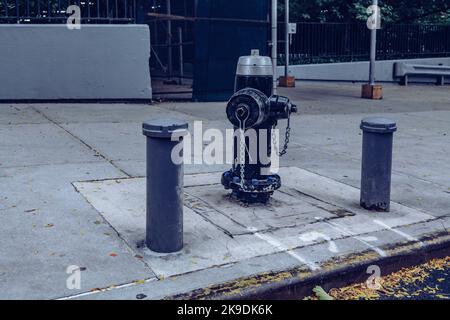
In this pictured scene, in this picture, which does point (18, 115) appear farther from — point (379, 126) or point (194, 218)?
point (379, 126)

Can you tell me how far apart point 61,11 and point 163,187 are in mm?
8771

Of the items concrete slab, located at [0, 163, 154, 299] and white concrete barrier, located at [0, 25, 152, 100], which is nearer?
concrete slab, located at [0, 163, 154, 299]

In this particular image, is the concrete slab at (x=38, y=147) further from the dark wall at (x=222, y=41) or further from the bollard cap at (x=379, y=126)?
the dark wall at (x=222, y=41)

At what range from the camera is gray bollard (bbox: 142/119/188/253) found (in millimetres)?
4266

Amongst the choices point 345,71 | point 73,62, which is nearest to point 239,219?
point 73,62

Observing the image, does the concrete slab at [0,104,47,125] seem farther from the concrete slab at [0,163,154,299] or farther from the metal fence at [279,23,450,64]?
the metal fence at [279,23,450,64]

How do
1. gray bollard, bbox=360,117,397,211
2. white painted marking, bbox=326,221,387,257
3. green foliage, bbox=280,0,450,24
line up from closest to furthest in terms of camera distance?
white painted marking, bbox=326,221,387,257 < gray bollard, bbox=360,117,397,211 < green foliage, bbox=280,0,450,24

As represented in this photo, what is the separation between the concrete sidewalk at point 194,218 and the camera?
159 inches

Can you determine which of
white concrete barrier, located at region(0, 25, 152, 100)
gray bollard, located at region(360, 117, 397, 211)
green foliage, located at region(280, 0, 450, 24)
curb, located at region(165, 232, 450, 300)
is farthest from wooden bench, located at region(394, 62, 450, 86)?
curb, located at region(165, 232, 450, 300)

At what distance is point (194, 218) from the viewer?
525cm

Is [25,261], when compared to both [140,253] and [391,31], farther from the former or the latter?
[391,31]

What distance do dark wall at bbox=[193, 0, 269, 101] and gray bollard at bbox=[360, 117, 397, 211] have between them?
7.81m
